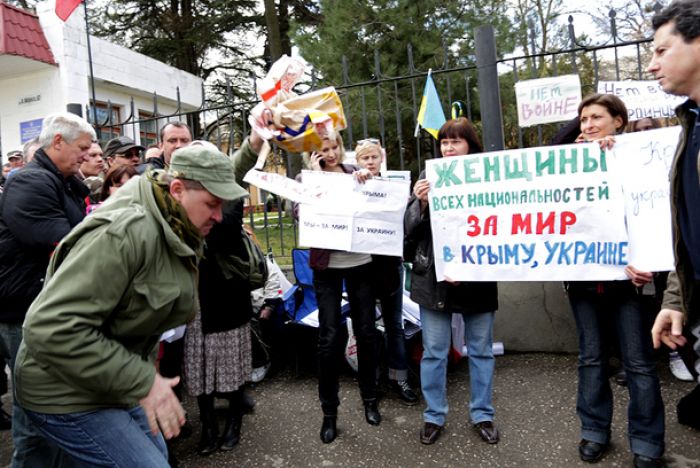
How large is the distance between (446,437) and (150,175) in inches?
93.3

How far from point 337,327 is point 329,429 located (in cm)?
64

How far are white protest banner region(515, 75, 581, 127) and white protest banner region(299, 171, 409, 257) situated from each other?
1406 millimetres

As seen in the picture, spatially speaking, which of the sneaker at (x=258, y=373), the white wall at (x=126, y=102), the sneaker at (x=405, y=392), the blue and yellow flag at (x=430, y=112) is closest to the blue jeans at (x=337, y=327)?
the sneaker at (x=405, y=392)

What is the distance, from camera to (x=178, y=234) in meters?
1.71

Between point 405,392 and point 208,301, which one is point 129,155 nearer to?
point 208,301

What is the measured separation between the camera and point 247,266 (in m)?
3.16

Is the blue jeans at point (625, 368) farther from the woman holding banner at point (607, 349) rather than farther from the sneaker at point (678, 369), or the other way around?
→ the sneaker at point (678, 369)

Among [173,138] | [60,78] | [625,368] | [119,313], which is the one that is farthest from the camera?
[60,78]

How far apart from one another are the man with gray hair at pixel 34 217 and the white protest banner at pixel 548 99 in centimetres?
319

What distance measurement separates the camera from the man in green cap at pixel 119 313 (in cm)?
146

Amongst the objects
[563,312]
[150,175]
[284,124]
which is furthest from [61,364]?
[563,312]

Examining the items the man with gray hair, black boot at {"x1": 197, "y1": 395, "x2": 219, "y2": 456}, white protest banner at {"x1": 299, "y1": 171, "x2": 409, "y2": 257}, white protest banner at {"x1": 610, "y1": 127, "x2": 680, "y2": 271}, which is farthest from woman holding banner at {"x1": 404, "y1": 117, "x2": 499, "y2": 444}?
the man with gray hair

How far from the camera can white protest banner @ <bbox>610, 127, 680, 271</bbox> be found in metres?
2.61

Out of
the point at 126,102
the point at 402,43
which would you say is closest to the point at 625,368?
the point at 402,43
